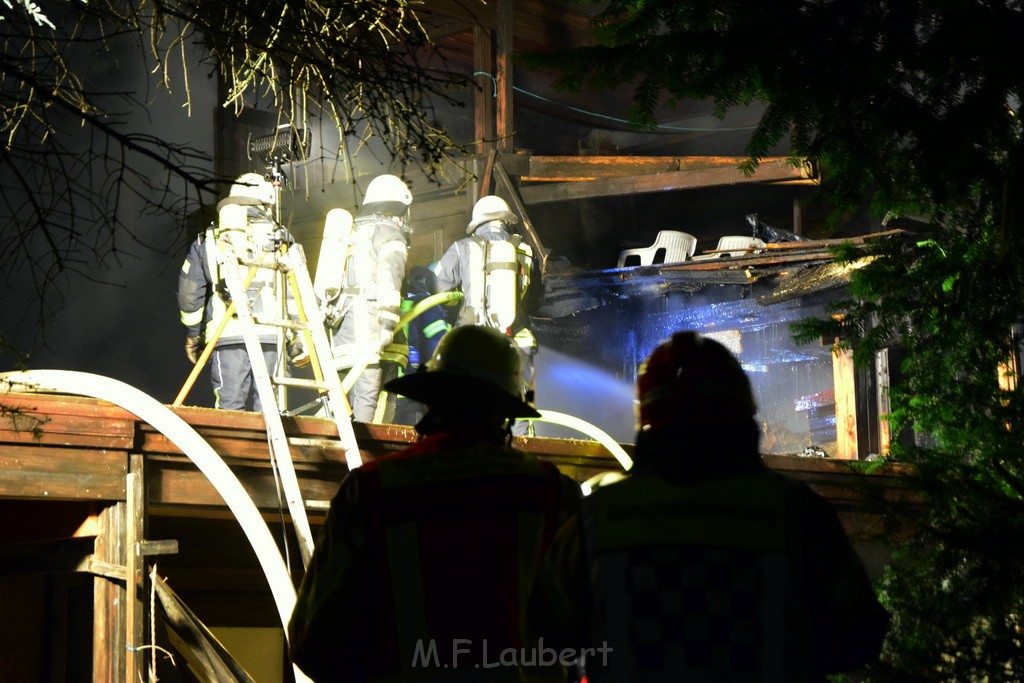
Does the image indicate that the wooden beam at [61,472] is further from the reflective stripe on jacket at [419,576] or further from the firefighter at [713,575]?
the firefighter at [713,575]

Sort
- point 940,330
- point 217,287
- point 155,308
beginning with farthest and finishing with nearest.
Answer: point 155,308 < point 217,287 < point 940,330

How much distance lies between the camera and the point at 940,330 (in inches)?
166

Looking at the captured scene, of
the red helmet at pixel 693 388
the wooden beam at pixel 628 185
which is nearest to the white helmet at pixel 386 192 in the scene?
the wooden beam at pixel 628 185

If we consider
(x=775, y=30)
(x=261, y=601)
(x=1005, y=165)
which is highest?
(x=775, y=30)

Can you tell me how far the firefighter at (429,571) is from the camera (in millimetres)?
2814

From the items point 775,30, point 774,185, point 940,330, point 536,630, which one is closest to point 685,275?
point 774,185

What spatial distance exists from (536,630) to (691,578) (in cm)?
41

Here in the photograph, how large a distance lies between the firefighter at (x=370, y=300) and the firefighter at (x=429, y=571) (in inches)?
228

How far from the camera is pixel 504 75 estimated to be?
1255cm

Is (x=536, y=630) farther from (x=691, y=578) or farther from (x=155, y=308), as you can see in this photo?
(x=155, y=308)

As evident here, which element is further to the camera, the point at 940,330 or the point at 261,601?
the point at 261,601

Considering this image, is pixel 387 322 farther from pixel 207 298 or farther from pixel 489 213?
pixel 489 213

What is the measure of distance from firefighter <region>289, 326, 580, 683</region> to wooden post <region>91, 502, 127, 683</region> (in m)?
3.37

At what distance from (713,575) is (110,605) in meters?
4.22
